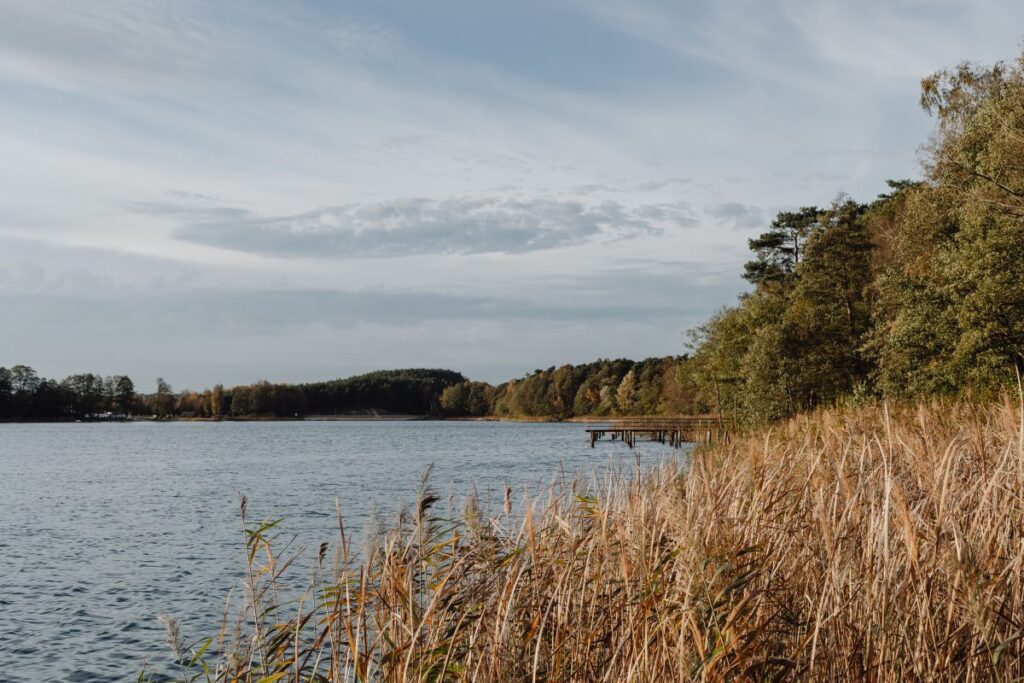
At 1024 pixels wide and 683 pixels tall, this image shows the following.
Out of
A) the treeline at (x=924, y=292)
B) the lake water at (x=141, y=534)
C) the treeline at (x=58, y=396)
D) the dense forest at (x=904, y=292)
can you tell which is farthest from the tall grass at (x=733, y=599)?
the treeline at (x=58, y=396)

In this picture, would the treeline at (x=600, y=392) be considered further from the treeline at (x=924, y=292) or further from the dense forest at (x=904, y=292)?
the treeline at (x=924, y=292)

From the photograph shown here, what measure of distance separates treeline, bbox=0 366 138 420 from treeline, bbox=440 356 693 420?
86.8 m

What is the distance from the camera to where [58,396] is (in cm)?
17162

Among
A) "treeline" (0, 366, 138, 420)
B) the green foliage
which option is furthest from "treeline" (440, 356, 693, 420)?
"treeline" (0, 366, 138, 420)

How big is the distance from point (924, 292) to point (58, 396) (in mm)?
176916

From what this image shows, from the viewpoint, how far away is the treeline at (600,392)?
4592 inches

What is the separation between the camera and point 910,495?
612cm

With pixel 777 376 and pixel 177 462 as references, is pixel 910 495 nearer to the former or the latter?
pixel 777 376

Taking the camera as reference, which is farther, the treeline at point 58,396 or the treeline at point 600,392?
the treeline at point 58,396

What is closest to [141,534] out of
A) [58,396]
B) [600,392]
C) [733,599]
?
[733,599]

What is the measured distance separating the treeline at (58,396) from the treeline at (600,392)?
86.8 meters

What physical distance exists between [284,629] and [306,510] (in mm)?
22549

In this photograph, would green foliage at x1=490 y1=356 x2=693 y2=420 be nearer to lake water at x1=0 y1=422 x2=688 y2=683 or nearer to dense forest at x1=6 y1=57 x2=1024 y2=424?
dense forest at x1=6 y1=57 x2=1024 y2=424

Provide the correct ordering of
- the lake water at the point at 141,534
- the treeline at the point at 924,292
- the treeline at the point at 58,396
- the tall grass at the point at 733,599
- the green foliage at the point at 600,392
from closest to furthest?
the tall grass at the point at 733,599
the lake water at the point at 141,534
the treeline at the point at 924,292
the green foliage at the point at 600,392
the treeline at the point at 58,396
